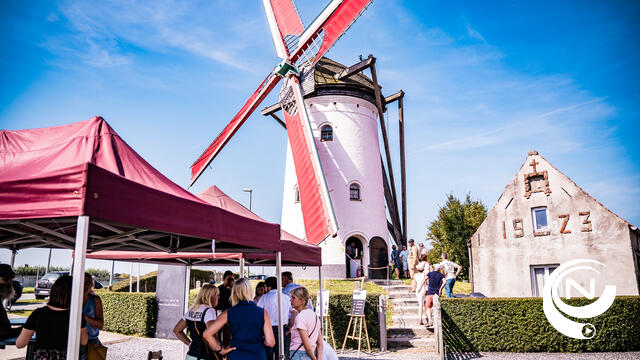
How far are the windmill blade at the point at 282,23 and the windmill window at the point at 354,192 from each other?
23.1 ft

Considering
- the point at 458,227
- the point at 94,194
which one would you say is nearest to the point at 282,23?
→ the point at 94,194

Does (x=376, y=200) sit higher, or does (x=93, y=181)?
(x=376, y=200)

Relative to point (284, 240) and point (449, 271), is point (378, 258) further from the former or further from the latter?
point (284, 240)

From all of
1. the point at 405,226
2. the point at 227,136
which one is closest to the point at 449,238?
the point at 405,226

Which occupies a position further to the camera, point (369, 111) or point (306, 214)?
point (369, 111)

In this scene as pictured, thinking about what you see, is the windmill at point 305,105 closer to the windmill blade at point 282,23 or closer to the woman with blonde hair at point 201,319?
the windmill blade at point 282,23

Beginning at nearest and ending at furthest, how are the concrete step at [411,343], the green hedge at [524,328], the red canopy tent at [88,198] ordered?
1. the red canopy tent at [88,198]
2. the green hedge at [524,328]
3. the concrete step at [411,343]

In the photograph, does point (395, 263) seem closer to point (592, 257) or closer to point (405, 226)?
point (405, 226)

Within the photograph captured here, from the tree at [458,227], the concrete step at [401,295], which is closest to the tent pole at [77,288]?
the concrete step at [401,295]

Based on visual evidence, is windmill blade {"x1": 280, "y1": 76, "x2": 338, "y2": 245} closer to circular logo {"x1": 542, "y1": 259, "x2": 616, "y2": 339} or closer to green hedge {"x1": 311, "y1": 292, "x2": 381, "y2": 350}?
green hedge {"x1": 311, "y1": 292, "x2": 381, "y2": 350}

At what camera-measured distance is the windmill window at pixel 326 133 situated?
2167 cm

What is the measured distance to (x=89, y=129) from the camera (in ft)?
16.7

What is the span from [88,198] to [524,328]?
11674mm

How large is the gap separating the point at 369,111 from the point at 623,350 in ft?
49.2
